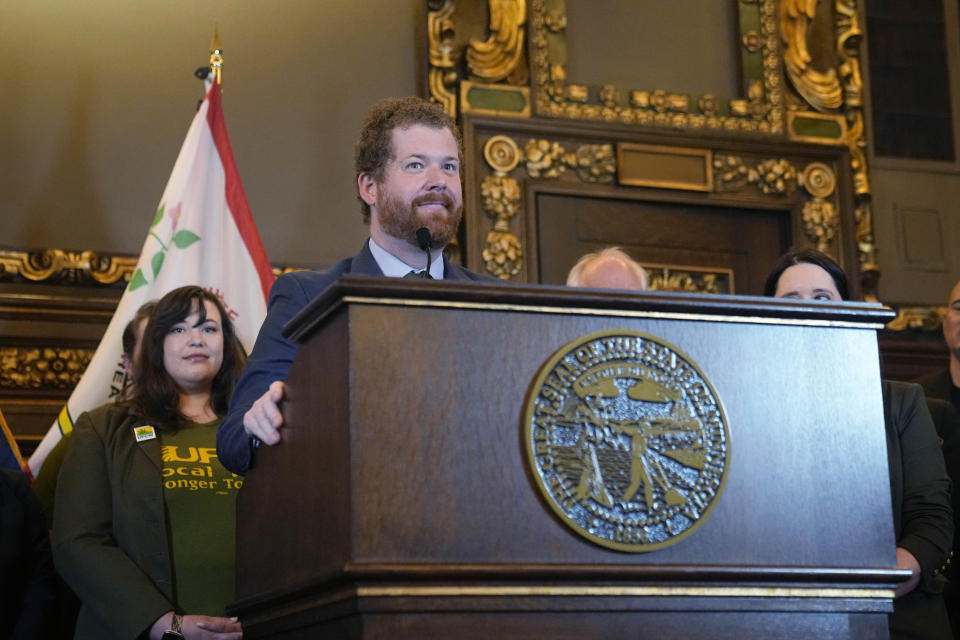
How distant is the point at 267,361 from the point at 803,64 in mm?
3941

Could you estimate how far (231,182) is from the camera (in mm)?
4316

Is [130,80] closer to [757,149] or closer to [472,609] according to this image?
[757,149]

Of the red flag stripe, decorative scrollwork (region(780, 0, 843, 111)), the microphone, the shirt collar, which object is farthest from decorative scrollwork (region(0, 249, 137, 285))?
decorative scrollwork (region(780, 0, 843, 111))

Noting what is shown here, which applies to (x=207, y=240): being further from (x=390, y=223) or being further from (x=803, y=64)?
(x=803, y=64)

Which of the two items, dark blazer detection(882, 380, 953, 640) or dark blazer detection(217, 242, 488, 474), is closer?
dark blazer detection(217, 242, 488, 474)

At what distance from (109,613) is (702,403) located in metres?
1.66

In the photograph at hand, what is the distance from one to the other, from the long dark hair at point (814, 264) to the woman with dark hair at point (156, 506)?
1305 millimetres

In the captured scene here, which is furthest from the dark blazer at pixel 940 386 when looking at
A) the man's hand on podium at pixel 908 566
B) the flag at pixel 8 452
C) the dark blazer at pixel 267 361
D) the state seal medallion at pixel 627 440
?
the flag at pixel 8 452

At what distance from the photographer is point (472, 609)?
56.2 inches

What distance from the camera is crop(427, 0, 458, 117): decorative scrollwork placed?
4.91 m

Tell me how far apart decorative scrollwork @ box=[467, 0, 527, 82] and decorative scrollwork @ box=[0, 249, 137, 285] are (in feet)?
5.00

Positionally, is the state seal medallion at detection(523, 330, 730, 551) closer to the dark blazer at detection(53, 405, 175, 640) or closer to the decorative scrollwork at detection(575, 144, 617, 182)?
the dark blazer at detection(53, 405, 175, 640)

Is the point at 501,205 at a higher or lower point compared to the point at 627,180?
lower

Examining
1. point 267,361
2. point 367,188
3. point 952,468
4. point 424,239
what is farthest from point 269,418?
point 952,468
